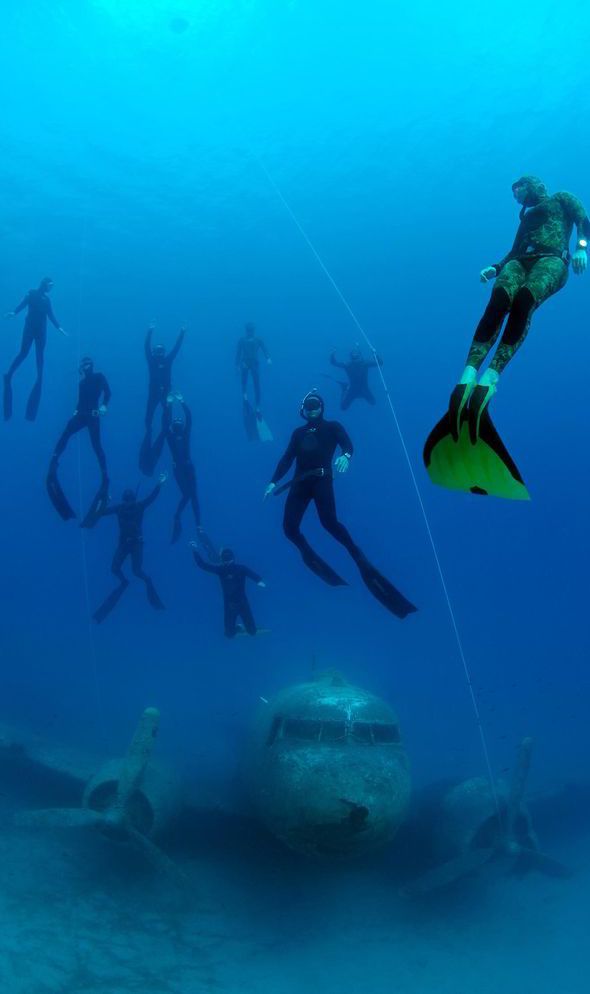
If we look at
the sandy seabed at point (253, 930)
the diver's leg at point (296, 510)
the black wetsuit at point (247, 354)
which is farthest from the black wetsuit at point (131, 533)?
the black wetsuit at point (247, 354)

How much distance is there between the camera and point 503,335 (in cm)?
608

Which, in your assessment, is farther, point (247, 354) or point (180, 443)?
point (247, 354)

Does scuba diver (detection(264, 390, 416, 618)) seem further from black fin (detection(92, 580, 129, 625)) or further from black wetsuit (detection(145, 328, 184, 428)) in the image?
black fin (detection(92, 580, 129, 625))

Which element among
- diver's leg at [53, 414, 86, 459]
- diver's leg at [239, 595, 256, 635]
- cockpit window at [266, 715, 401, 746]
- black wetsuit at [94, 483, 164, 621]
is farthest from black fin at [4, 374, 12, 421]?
cockpit window at [266, 715, 401, 746]

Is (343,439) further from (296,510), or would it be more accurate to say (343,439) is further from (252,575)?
(252,575)

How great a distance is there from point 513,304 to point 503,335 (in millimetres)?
366

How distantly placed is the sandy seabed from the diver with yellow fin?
10620 mm

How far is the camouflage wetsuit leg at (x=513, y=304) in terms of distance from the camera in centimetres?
599

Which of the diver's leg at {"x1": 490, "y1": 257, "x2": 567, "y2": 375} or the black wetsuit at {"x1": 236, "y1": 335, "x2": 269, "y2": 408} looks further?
the black wetsuit at {"x1": 236, "y1": 335, "x2": 269, "y2": 408}

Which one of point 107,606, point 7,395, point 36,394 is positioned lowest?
point 107,606

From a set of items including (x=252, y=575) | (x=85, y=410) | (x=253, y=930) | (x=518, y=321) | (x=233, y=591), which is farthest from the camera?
(x=233, y=591)

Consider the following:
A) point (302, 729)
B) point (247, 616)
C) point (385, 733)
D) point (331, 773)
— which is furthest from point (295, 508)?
point (247, 616)

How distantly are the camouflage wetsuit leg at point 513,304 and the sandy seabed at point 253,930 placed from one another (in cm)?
1141

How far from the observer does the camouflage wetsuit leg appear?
5.99 metres
